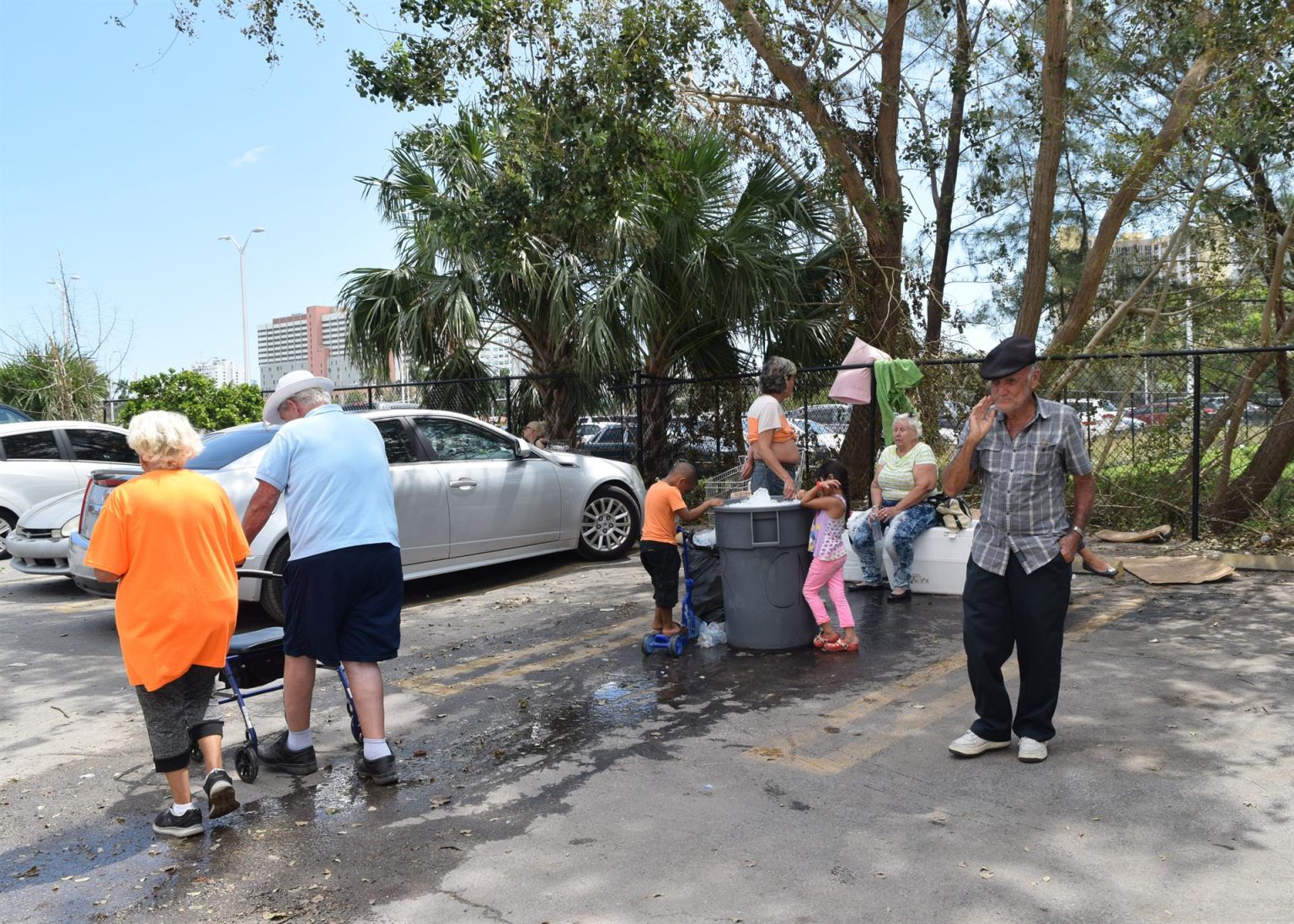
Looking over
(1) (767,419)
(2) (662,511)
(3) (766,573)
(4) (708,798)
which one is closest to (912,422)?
(1) (767,419)

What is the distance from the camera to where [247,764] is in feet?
15.2

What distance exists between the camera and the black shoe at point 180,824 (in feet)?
13.6

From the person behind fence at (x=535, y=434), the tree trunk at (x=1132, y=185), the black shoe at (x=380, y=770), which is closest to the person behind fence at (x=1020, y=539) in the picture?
the black shoe at (x=380, y=770)

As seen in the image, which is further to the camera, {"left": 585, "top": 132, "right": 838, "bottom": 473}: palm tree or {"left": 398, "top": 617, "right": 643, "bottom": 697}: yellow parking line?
{"left": 585, "top": 132, "right": 838, "bottom": 473}: palm tree

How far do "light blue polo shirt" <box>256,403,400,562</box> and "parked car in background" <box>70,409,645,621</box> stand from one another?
3.22 metres

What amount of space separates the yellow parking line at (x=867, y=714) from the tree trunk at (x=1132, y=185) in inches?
258

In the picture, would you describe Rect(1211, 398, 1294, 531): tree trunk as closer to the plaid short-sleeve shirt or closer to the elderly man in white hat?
the plaid short-sleeve shirt

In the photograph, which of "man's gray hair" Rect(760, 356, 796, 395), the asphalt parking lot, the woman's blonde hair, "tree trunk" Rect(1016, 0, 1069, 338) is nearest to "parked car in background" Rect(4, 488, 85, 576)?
the asphalt parking lot

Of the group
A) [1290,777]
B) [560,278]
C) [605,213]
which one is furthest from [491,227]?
[1290,777]

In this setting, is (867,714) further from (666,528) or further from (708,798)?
(666,528)

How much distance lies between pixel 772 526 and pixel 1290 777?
118 inches

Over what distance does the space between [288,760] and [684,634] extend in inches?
109

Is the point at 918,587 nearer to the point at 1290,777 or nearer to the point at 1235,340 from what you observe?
the point at 1290,777

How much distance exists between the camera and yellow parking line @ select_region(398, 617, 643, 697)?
20.9 feet
